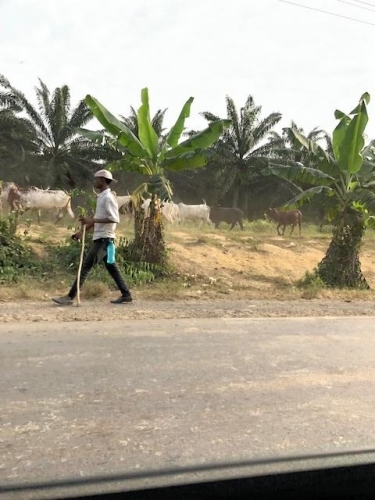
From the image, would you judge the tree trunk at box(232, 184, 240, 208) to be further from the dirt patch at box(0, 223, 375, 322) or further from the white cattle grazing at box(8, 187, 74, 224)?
the white cattle grazing at box(8, 187, 74, 224)

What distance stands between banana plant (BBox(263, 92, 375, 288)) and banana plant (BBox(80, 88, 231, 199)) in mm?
1645

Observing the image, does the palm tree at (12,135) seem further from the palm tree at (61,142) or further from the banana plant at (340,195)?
the banana plant at (340,195)

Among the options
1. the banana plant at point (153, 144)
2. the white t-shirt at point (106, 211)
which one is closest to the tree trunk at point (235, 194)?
the banana plant at point (153, 144)

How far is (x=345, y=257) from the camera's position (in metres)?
12.2

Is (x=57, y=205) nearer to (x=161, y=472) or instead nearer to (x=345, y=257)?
(x=345, y=257)

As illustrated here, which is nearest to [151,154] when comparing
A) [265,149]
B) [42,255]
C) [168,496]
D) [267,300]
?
[42,255]

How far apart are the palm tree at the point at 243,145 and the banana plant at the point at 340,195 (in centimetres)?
1963

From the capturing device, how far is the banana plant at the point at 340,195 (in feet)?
38.4

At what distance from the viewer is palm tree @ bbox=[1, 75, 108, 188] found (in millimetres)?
28000

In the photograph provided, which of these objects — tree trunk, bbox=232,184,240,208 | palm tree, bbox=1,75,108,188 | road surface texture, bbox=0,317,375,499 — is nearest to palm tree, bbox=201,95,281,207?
tree trunk, bbox=232,184,240,208

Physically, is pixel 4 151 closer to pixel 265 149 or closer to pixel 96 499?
pixel 265 149

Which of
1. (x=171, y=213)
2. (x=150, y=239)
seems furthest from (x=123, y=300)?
(x=171, y=213)

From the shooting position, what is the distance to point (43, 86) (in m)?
28.0

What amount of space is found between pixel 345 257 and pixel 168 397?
934 centimetres
